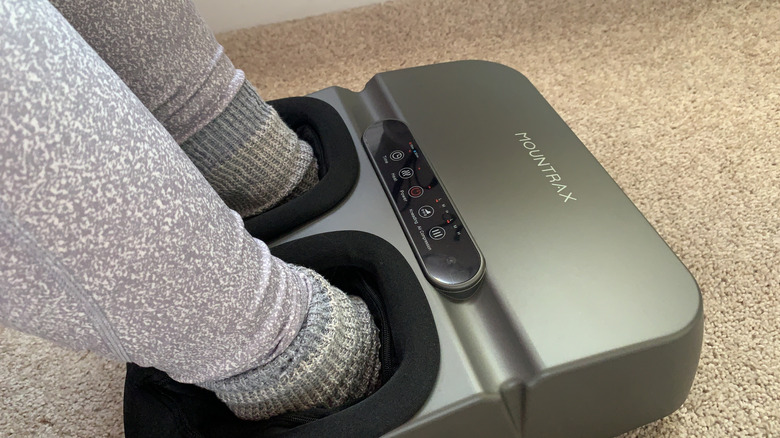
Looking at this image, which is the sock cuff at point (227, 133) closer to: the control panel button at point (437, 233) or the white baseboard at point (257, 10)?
the control panel button at point (437, 233)

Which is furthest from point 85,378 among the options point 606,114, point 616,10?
point 616,10

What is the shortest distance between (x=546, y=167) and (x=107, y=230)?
0.38m

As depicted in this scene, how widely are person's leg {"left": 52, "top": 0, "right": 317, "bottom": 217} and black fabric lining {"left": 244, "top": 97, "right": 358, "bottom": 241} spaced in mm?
23

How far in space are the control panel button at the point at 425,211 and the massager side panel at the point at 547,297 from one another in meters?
0.02

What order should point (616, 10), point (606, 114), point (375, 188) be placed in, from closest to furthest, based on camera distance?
point (375, 188) < point (606, 114) < point (616, 10)

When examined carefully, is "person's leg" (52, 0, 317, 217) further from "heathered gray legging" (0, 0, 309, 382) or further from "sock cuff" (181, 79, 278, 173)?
"heathered gray legging" (0, 0, 309, 382)

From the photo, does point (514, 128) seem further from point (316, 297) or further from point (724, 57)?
point (724, 57)

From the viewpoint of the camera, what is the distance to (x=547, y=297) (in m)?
0.44

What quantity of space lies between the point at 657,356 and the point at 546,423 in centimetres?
9


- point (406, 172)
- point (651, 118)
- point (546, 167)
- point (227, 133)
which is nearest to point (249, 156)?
point (227, 133)

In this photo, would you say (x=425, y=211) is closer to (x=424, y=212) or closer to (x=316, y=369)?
(x=424, y=212)

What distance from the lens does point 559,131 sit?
563 mm

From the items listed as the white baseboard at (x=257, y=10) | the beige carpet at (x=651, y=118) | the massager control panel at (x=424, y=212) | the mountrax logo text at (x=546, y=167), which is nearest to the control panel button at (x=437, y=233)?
the massager control panel at (x=424, y=212)

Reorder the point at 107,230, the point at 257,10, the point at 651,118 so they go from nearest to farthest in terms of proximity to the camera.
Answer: the point at 107,230 → the point at 651,118 → the point at 257,10
